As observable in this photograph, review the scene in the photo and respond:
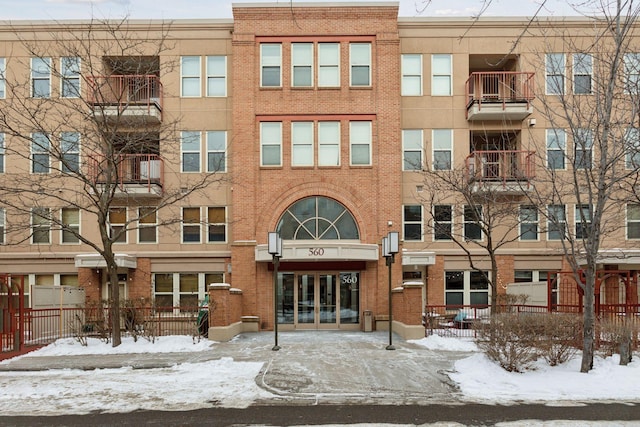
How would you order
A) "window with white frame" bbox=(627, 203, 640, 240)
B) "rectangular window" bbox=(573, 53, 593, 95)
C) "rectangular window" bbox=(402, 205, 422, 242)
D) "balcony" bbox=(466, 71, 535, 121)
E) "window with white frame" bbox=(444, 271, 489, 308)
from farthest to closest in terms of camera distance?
"rectangular window" bbox=(402, 205, 422, 242), "window with white frame" bbox=(444, 271, 489, 308), "window with white frame" bbox=(627, 203, 640, 240), "balcony" bbox=(466, 71, 535, 121), "rectangular window" bbox=(573, 53, 593, 95)

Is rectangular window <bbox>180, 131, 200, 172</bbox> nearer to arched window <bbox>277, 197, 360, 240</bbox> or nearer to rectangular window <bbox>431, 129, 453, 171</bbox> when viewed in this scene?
arched window <bbox>277, 197, 360, 240</bbox>

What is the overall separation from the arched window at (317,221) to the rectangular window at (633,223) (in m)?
12.0

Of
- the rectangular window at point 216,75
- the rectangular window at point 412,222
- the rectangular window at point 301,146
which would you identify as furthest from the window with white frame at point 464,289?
the rectangular window at point 216,75

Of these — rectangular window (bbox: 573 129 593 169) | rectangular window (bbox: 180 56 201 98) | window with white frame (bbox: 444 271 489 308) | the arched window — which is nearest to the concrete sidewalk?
the arched window

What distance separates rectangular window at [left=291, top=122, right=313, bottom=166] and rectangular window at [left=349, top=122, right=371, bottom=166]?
177cm

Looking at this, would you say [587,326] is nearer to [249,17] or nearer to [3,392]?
[3,392]

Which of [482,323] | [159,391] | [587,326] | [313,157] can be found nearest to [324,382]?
[159,391]

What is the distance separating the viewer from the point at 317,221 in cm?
2162

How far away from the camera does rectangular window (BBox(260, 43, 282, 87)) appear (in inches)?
866

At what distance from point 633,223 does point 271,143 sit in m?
16.3

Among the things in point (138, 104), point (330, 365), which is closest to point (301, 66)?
point (138, 104)

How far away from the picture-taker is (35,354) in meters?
14.2

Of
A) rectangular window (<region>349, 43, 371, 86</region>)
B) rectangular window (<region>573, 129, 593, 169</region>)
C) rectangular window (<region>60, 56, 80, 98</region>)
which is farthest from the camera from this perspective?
Result: rectangular window (<region>349, 43, 371, 86</region>)

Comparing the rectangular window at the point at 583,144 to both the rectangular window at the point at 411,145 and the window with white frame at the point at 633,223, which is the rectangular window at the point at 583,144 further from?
the window with white frame at the point at 633,223
